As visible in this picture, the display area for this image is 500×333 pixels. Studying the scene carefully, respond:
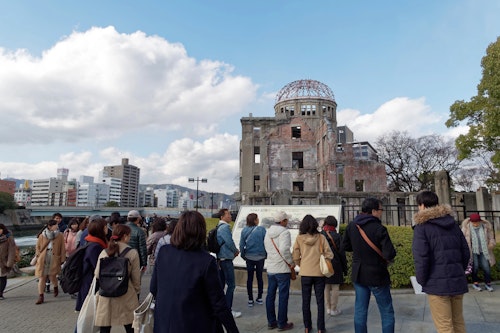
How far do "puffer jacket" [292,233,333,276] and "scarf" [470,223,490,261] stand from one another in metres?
4.10

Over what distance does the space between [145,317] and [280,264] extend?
266 centimetres

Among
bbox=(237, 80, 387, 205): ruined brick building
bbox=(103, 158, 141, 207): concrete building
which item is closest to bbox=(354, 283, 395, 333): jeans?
bbox=(237, 80, 387, 205): ruined brick building

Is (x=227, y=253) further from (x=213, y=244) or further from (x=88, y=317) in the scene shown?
(x=88, y=317)

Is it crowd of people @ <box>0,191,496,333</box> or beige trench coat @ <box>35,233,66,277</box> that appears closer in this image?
crowd of people @ <box>0,191,496,333</box>

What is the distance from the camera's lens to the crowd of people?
2697 millimetres

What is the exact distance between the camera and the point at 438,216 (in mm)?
3721

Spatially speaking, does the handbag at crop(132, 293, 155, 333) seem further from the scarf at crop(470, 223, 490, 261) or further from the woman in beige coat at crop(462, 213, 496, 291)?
the scarf at crop(470, 223, 490, 261)

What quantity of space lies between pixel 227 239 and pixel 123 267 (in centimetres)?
240

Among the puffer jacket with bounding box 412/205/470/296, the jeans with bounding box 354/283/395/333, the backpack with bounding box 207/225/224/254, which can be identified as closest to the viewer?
the puffer jacket with bounding box 412/205/470/296

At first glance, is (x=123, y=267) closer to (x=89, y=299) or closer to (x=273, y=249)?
(x=89, y=299)

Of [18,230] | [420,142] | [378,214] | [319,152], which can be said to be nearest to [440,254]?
[378,214]

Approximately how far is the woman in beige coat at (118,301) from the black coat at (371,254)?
291 centimetres

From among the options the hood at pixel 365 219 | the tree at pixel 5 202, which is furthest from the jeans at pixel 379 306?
the tree at pixel 5 202

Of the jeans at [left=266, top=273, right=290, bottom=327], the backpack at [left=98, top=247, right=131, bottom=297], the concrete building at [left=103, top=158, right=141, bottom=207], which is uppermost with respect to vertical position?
the concrete building at [left=103, top=158, right=141, bottom=207]
